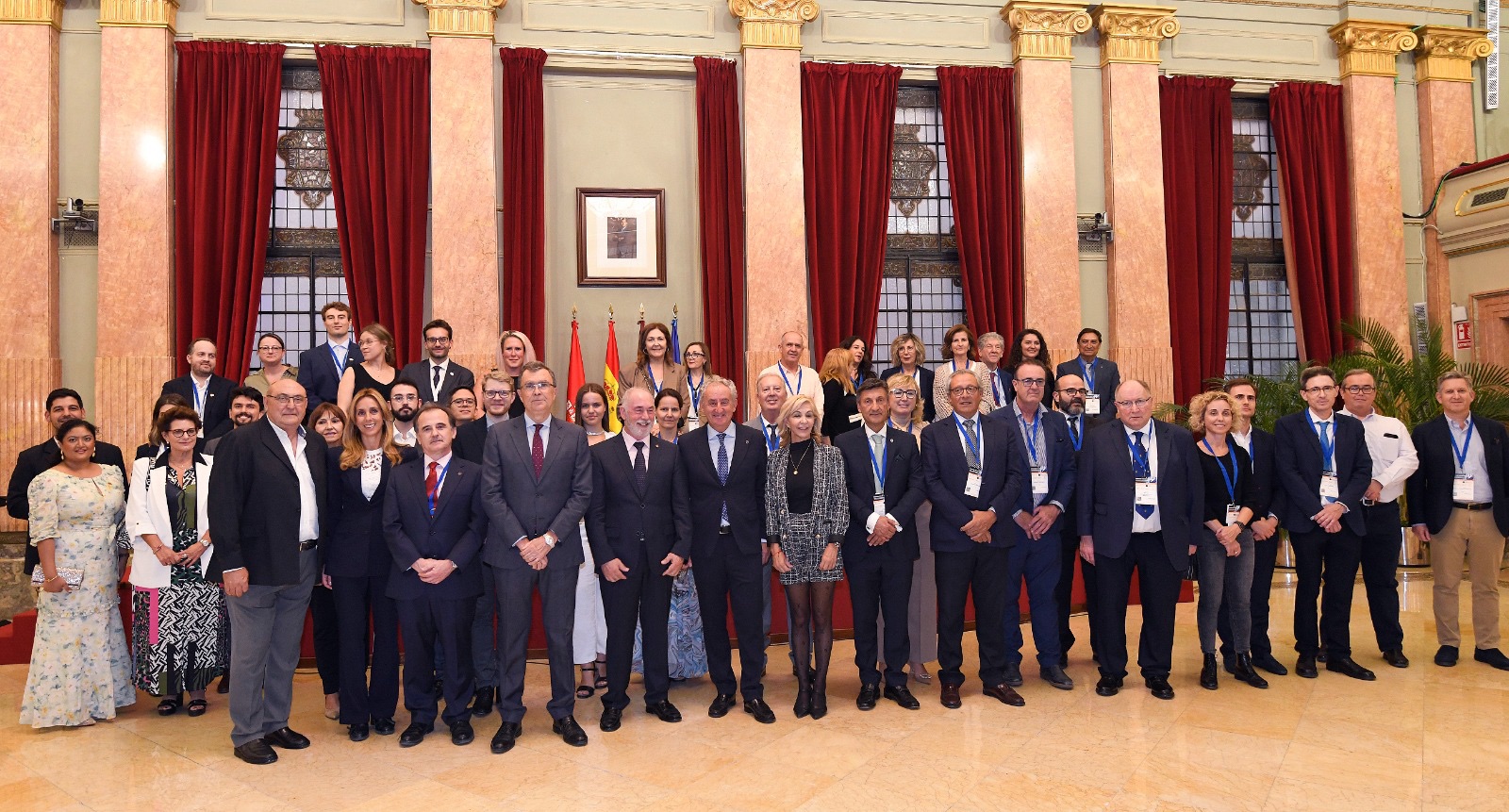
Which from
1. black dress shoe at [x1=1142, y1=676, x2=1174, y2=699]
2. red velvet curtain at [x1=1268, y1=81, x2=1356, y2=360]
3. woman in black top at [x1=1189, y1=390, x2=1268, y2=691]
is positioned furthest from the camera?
red velvet curtain at [x1=1268, y1=81, x2=1356, y2=360]

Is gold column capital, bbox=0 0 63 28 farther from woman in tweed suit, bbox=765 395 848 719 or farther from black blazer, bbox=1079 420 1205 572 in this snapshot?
black blazer, bbox=1079 420 1205 572

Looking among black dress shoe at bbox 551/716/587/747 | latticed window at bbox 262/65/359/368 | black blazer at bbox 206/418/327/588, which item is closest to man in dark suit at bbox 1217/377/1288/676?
black dress shoe at bbox 551/716/587/747

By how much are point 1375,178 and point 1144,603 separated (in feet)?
24.7

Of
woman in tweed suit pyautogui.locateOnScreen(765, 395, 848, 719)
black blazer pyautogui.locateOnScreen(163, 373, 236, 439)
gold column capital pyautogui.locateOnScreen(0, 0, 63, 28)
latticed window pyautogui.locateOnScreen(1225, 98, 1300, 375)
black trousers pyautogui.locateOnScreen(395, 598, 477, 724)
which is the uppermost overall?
→ gold column capital pyautogui.locateOnScreen(0, 0, 63, 28)

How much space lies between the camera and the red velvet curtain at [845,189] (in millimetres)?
9445

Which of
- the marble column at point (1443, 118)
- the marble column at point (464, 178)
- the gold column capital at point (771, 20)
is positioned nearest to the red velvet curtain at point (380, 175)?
the marble column at point (464, 178)

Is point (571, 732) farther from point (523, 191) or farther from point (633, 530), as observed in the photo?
point (523, 191)

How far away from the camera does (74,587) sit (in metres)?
4.82

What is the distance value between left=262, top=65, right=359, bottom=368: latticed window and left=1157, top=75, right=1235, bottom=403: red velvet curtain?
784 cm

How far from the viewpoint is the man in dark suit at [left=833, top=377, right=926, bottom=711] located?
487cm

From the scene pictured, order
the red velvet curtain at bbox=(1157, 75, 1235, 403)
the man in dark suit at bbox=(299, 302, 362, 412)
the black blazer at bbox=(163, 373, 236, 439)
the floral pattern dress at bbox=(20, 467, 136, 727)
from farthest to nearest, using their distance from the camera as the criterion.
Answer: the red velvet curtain at bbox=(1157, 75, 1235, 403)
the man in dark suit at bbox=(299, 302, 362, 412)
the black blazer at bbox=(163, 373, 236, 439)
the floral pattern dress at bbox=(20, 467, 136, 727)

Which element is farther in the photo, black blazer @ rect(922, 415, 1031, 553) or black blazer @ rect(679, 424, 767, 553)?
black blazer @ rect(922, 415, 1031, 553)

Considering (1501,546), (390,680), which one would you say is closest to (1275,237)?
(1501,546)

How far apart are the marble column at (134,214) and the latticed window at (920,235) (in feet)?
20.8
